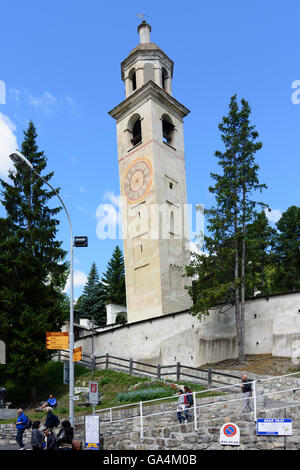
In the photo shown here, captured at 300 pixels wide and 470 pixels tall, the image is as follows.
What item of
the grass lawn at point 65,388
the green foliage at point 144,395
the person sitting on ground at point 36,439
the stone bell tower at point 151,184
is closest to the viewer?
the person sitting on ground at point 36,439

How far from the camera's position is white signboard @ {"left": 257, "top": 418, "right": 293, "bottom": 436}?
10891 mm

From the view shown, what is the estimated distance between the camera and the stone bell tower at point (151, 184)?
118ft

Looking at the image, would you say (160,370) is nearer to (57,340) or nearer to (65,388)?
(65,388)

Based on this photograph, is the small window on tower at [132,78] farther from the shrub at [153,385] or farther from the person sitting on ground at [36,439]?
the person sitting on ground at [36,439]

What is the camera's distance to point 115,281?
60.4 m

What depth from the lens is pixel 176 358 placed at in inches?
1143

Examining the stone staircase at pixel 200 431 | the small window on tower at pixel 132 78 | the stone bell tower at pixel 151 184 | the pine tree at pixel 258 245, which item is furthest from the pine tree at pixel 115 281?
the stone staircase at pixel 200 431

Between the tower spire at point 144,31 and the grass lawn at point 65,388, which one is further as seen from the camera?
the tower spire at point 144,31

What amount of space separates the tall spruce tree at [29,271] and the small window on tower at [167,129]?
14.6 metres

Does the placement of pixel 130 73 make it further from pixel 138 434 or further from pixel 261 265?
pixel 138 434

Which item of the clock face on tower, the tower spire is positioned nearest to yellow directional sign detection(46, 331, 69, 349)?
the clock face on tower

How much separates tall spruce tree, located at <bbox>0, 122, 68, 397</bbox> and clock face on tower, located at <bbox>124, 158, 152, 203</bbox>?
938 centimetres

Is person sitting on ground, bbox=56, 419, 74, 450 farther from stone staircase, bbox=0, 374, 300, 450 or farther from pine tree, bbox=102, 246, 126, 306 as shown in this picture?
pine tree, bbox=102, 246, 126, 306

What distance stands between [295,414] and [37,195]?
22906mm
